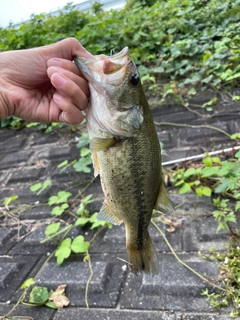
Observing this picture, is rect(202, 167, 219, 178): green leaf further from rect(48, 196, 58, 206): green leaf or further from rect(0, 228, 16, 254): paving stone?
rect(0, 228, 16, 254): paving stone

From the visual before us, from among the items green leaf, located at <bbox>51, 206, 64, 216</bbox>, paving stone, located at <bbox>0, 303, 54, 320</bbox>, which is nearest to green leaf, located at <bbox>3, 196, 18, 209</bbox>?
green leaf, located at <bbox>51, 206, 64, 216</bbox>

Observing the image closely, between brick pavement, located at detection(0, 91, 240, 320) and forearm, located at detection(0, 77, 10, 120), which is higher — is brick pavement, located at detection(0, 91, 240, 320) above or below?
below

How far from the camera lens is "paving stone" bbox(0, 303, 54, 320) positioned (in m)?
2.27

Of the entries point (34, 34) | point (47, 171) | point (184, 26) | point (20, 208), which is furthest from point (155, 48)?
point (20, 208)

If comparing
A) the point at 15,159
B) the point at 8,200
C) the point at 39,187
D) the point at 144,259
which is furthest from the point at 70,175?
the point at 144,259

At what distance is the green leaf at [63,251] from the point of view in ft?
8.37

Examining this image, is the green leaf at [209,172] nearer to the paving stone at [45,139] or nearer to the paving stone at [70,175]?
the paving stone at [70,175]

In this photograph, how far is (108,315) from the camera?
7.02ft

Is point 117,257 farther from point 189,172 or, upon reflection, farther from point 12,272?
point 189,172

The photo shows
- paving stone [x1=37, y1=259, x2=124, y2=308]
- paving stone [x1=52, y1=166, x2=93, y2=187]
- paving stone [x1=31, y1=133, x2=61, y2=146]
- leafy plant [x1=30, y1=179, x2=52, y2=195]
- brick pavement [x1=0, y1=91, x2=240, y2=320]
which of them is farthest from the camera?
paving stone [x1=31, y1=133, x2=61, y2=146]

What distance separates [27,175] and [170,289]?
2.35 meters

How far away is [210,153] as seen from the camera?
3.21 metres

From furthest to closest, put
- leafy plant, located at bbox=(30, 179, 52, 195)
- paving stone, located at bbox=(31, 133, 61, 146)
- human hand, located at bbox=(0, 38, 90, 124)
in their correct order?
paving stone, located at bbox=(31, 133, 61, 146) → leafy plant, located at bbox=(30, 179, 52, 195) → human hand, located at bbox=(0, 38, 90, 124)

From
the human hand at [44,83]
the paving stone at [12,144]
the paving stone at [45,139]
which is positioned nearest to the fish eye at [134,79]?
the human hand at [44,83]
